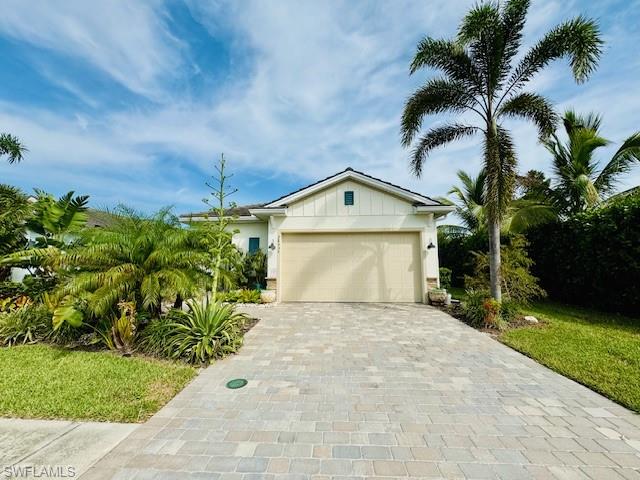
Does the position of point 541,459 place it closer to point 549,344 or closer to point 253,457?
point 253,457

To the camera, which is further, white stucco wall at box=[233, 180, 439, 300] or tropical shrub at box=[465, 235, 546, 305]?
white stucco wall at box=[233, 180, 439, 300]

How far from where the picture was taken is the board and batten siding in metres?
10.8

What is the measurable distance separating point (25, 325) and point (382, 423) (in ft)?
25.0

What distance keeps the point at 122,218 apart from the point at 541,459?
25.0ft

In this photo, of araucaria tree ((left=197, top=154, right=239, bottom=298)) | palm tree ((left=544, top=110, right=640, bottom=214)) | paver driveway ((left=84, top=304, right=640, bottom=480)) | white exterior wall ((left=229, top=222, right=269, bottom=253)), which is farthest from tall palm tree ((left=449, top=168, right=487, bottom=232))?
araucaria tree ((left=197, top=154, right=239, bottom=298))

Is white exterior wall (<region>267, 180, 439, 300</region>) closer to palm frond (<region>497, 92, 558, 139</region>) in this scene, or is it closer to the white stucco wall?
the white stucco wall

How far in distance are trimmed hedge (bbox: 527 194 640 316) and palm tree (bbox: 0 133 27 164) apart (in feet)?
76.5

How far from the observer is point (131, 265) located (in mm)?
5410

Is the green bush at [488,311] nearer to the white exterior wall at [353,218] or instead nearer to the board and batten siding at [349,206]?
the white exterior wall at [353,218]

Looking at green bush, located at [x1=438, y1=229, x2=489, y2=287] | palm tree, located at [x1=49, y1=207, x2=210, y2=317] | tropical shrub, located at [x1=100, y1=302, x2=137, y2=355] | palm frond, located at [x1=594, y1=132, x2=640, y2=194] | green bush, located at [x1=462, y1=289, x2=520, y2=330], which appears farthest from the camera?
green bush, located at [x1=438, y1=229, x2=489, y2=287]

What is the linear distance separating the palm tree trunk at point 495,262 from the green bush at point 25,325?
1114cm

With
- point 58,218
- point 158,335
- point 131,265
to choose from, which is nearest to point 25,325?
point 58,218

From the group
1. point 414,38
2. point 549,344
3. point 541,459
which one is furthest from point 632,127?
point 541,459

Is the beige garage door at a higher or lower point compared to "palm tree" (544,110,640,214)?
lower
